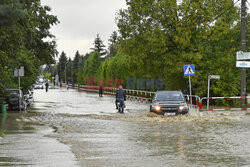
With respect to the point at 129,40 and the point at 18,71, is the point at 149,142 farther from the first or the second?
the point at 129,40

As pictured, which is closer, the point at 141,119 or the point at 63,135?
the point at 63,135

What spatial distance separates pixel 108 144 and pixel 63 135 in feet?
9.04

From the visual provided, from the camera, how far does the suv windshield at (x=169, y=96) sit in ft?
72.7

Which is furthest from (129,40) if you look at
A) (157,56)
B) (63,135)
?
(63,135)

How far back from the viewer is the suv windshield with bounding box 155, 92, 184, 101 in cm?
2217

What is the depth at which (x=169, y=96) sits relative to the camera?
22.4 m

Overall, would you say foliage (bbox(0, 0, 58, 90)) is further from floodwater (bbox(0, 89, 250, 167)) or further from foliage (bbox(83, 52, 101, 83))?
foliage (bbox(83, 52, 101, 83))

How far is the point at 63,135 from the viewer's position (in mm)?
14875

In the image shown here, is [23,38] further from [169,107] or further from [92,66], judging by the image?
[92,66]

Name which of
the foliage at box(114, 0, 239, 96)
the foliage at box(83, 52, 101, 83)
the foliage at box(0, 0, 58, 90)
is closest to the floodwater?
the foliage at box(0, 0, 58, 90)

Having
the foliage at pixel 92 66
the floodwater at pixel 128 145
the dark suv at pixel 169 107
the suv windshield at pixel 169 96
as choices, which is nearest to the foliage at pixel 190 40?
the suv windshield at pixel 169 96

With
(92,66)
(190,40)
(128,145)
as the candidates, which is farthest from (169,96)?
(92,66)

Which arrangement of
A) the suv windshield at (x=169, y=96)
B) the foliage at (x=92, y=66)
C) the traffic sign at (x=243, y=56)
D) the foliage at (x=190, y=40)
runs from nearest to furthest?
the suv windshield at (x=169, y=96) < the traffic sign at (x=243, y=56) < the foliage at (x=190, y=40) < the foliage at (x=92, y=66)

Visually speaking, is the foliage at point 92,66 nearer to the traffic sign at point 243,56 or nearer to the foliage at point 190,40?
the foliage at point 190,40
